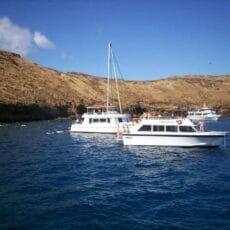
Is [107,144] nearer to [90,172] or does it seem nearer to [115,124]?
[115,124]

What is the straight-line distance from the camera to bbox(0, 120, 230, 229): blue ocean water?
16531mm

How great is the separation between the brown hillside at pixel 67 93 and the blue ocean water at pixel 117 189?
6257 centimetres

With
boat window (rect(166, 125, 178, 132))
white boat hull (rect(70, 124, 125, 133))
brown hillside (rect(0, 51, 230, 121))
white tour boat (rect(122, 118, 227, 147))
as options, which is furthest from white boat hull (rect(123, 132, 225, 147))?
brown hillside (rect(0, 51, 230, 121))

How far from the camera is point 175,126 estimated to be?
37969 mm

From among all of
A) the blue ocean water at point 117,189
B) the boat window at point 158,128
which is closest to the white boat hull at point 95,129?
the boat window at point 158,128

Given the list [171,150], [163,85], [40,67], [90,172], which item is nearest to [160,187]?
[90,172]

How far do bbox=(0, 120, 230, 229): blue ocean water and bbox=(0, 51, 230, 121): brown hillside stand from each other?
62.6 meters

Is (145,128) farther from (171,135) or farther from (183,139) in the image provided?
(183,139)

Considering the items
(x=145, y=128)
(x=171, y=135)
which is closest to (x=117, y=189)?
(x=171, y=135)

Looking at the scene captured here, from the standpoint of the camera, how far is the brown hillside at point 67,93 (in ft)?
336

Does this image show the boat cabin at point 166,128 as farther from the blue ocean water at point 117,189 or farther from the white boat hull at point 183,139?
the blue ocean water at point 117,189

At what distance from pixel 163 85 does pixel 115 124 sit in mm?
136745

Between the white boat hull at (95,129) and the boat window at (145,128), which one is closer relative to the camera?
the boat window at (145,128)

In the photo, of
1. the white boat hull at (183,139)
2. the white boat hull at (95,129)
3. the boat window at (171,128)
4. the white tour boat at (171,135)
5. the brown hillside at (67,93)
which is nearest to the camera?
the white boat hull at (183,139)
